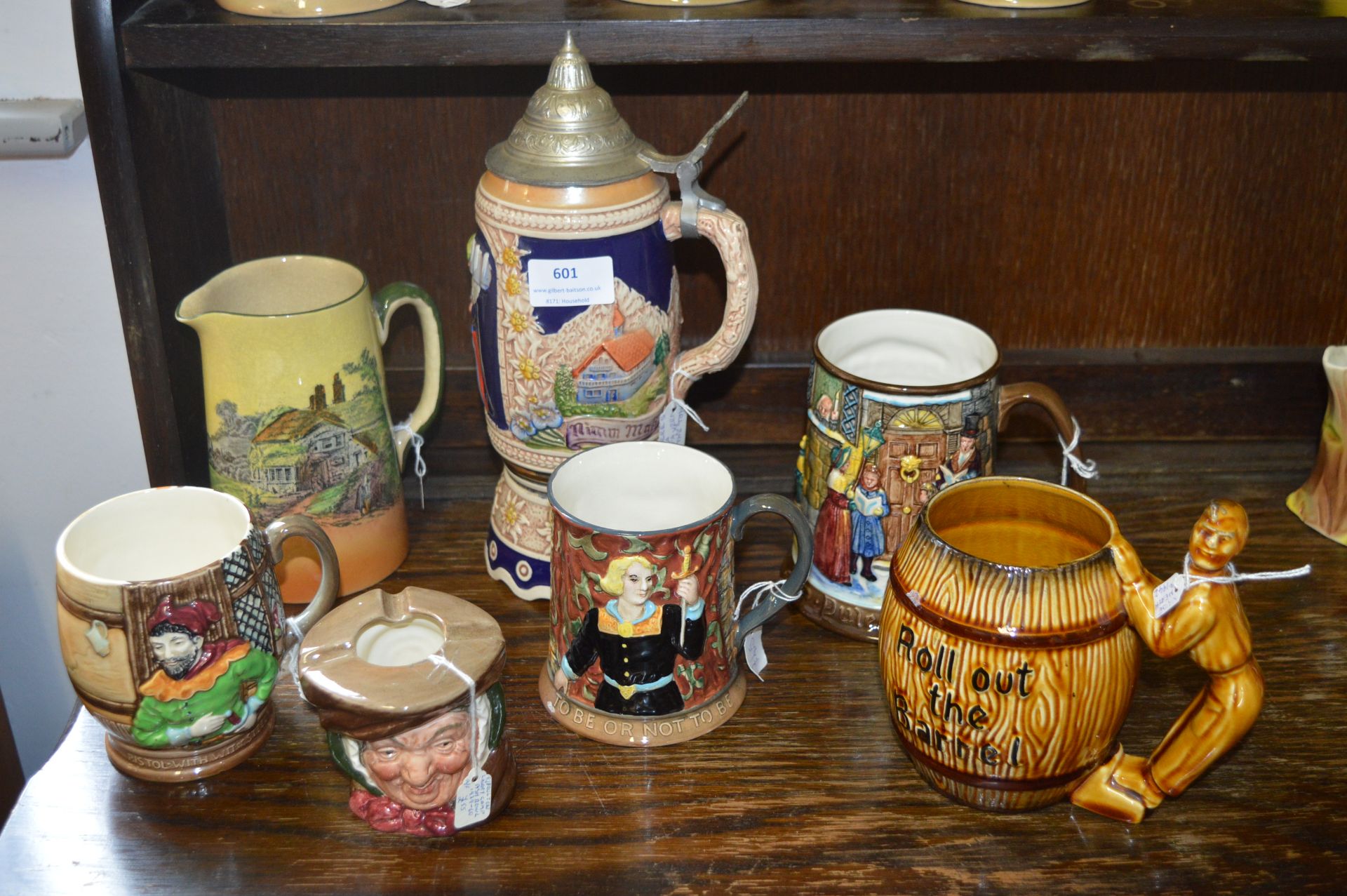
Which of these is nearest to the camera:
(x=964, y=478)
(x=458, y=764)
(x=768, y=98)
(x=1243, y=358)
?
(x=458, y=764)

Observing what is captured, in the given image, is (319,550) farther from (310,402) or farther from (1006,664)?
(1006,664)

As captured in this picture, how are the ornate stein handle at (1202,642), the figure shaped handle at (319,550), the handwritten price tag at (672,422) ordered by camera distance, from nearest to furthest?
the ornate stein handle at (1202,642) → the figure shaped handle at (319,550) → the handwritten price tag at (672,422)

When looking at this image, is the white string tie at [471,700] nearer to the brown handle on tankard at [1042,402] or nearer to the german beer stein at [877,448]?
the german beer stein at [877,448]

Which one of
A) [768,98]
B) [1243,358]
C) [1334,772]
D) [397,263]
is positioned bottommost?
[1334,772]

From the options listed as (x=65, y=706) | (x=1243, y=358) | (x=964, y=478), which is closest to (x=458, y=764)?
(x=964, y=478)

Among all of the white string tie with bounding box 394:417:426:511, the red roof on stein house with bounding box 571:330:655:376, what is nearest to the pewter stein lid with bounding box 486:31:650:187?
the red roof on stein house with bounding box 571:330:655:376

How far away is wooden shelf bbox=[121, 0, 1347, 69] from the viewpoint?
880 mm

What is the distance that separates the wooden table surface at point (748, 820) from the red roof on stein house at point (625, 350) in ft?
0.72

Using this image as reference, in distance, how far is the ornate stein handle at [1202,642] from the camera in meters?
0.71

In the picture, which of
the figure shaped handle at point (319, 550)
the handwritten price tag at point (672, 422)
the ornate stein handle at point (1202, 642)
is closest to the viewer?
the ornate stein handle at point (1202, 642)

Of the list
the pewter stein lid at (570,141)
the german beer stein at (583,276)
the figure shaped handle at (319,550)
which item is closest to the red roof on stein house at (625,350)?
the german beer stein at (583,276)

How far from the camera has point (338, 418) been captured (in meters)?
0.96

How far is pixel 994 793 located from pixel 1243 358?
1.95ft

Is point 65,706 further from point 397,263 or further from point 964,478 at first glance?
point 964,478
